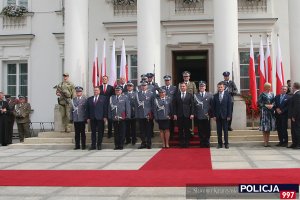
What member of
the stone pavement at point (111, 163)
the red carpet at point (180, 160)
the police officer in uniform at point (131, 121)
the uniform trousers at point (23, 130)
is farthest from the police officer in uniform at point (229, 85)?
the uniform trousers at point (23, 130)

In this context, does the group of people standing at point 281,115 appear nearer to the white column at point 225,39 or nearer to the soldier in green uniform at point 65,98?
the white column at point 225,39

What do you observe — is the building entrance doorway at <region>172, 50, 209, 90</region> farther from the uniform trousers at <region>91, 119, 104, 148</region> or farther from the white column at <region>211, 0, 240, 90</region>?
the uniform trousers at <region>91, 119, 104, 148</region>

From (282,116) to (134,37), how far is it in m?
7.88

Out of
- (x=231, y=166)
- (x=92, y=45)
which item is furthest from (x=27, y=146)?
(x=231, y=166)

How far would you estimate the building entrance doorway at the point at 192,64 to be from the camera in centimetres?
1858

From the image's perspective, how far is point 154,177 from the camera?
7.66m

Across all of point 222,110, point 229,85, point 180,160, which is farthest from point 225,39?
point 180,160

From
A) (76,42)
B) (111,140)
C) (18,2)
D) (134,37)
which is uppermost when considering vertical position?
(18,2)

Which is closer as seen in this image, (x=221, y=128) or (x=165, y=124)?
(x=221, y=128)

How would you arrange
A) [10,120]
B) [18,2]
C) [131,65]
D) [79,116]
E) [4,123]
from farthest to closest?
[18,2]
[131,65]
[10,120]
[4,123]
[79,116]

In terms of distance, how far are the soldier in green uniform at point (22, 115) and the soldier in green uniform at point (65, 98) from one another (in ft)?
6.84

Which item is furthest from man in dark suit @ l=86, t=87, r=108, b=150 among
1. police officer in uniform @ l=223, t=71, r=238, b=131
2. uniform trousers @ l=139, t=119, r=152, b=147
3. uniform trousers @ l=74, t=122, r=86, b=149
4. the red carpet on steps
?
the red carpet on steps

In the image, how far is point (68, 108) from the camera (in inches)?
567

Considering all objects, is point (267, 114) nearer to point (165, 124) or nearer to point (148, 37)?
point (165, 124)
